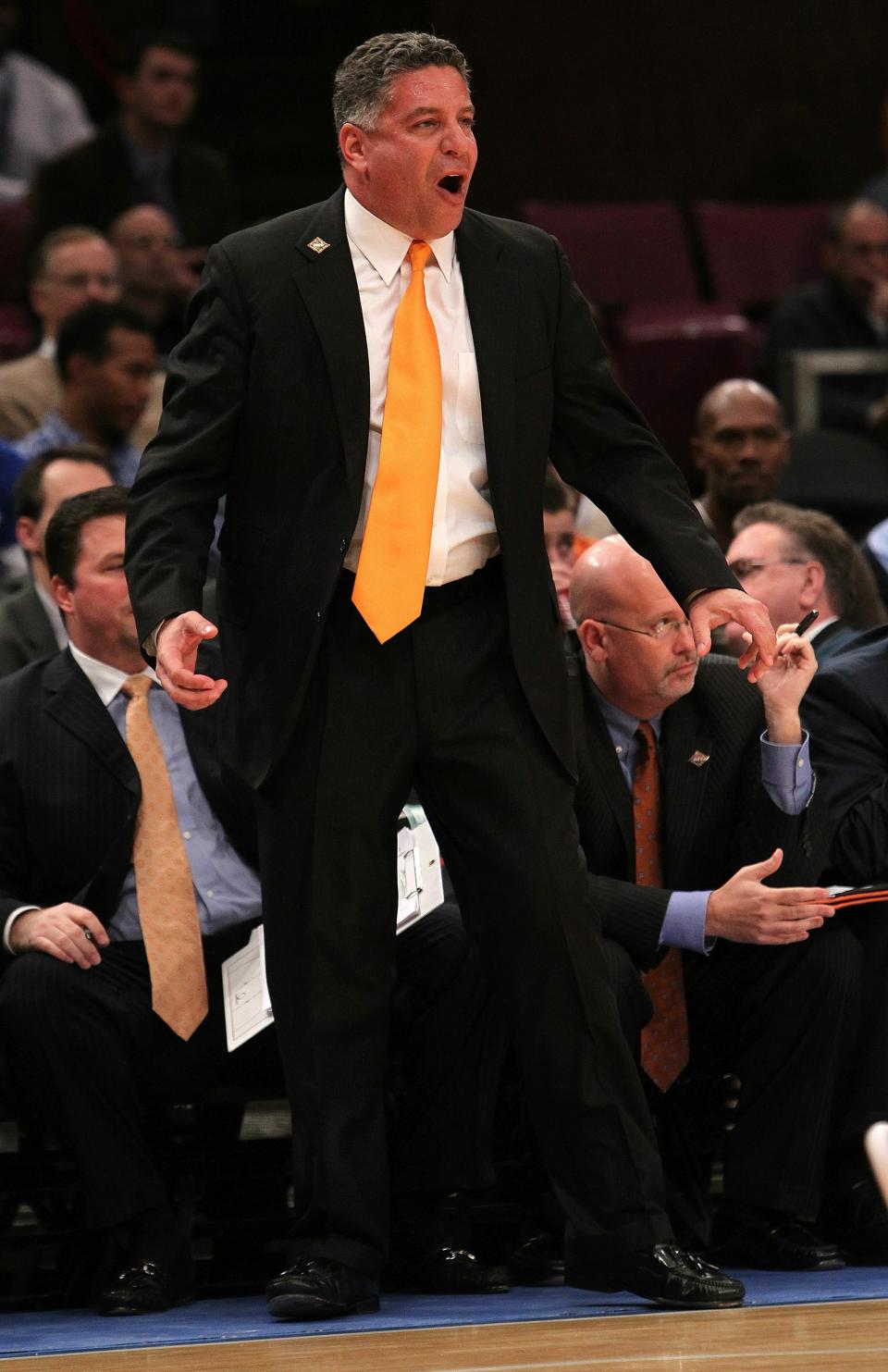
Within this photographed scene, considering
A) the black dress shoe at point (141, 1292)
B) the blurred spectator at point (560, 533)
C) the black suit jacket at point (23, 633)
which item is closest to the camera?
the black dress shoe at point (141, 1292)

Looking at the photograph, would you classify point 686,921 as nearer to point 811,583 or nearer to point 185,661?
point 185,661

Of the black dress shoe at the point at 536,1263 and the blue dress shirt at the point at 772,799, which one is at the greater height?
the blue dress shirt at the point at 772,799

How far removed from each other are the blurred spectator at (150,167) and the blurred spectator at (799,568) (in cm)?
362

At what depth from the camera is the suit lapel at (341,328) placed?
9.11ft

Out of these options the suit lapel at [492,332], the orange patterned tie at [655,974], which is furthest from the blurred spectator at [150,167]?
the suit lapel at [492,332]

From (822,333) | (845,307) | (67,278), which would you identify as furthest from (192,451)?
(845,307)

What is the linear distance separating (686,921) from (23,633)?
1.66 m

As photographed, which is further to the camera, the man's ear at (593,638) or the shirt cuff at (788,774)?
the man's ear at (593,638)

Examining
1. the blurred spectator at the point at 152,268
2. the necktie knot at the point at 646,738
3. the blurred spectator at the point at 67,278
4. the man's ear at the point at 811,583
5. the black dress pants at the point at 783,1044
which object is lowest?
the black dress pants at the point at 783,1044

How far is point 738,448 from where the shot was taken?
5.63 m

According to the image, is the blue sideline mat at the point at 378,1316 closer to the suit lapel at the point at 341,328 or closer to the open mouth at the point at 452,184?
the suit lapel at the point at 341,328

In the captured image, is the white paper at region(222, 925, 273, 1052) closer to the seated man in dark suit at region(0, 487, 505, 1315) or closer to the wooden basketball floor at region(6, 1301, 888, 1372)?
the seated man in dark suit at region(0, 487, 505, 1315)

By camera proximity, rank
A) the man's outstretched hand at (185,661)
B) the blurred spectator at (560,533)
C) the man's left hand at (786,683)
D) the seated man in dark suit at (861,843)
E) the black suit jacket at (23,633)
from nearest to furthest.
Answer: the man's outstretched hand at (185,661) < the man's left hand at (786,683) < the seated man in dark suit at (861,843) < the black suit jacket at (23,633) < the blurred spectator at (560,533)

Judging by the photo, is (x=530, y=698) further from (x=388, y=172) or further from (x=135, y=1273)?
(x=135, y=1273)
